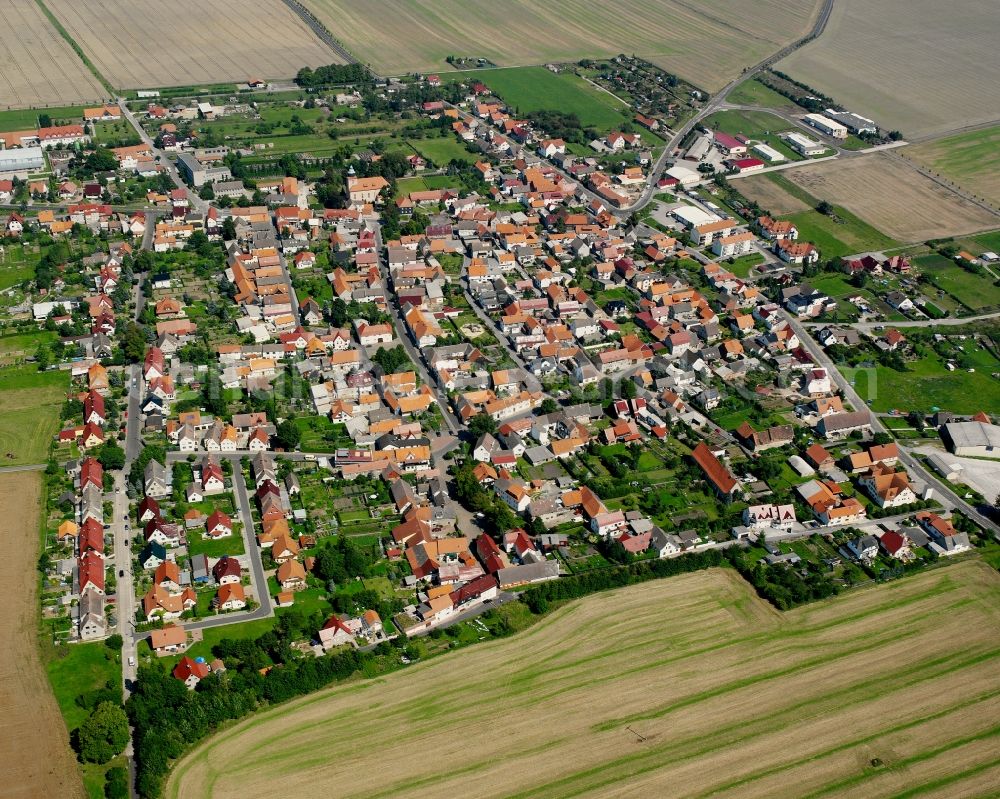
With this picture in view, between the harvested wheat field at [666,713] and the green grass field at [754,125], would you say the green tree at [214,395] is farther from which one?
the green grass field at [754,125]

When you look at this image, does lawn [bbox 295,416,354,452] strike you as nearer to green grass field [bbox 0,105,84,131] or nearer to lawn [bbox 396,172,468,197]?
lawn [bbox 396,172,468,197]

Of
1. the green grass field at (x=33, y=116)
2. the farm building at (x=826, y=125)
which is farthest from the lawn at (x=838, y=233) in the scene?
the green grass field at (x=33, y=116)

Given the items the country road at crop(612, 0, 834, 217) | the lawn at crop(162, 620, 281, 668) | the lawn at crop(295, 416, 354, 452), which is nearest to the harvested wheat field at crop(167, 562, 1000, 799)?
the lawn at crop(162, 620, 281, 668)

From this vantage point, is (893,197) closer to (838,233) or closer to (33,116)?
(838,233)

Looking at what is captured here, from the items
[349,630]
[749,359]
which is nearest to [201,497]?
[349,630]

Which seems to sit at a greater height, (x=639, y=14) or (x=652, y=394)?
(x=639, y=14)

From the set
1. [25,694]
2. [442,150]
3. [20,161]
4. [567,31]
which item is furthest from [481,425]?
[567,31]

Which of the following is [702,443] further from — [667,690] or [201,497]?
[201,497]
